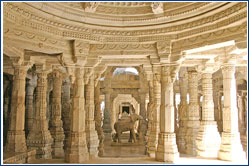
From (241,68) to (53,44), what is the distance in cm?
844

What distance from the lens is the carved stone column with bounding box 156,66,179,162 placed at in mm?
6445

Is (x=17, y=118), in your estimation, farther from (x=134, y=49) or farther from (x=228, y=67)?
(x=228, y=67)

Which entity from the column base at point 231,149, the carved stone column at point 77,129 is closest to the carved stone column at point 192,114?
the column base at point 231,149

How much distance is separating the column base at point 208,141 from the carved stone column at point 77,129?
3940 millimetres

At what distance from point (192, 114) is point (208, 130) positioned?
2.20 metres

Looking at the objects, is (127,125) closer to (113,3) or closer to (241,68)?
(241,68)

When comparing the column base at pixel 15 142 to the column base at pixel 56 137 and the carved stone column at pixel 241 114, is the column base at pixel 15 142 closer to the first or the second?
the column base at pixel 56 137

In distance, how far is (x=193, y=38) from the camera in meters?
6.31

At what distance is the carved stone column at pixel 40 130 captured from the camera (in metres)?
9.02

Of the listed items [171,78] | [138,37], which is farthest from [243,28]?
[138,37]

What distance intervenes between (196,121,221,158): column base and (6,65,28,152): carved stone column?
Result: 5.81m

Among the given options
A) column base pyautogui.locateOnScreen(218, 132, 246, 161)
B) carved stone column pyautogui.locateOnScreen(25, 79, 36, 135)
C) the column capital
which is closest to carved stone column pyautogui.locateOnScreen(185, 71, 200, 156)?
the column capital

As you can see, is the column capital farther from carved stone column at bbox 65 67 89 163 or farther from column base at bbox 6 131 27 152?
column base at bbox 6 131 27 152

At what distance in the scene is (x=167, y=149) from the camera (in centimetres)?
645
